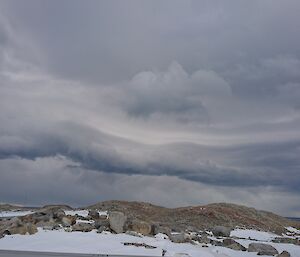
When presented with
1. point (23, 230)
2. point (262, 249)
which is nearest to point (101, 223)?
point (23, 230)

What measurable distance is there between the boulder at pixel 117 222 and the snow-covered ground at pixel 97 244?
1512mm

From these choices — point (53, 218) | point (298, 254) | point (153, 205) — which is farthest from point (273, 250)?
point (153, 205)

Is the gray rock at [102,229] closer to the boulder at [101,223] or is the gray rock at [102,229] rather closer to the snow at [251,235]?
the boulder at [101,223]

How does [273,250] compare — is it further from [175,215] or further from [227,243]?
[175,215]

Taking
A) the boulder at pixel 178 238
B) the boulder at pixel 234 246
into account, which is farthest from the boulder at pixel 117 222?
the boulder at pixel 234 246

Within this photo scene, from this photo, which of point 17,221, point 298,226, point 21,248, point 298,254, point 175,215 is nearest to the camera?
point 21,248

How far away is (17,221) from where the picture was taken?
31.6 m

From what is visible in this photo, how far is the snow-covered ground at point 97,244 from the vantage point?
25453mm

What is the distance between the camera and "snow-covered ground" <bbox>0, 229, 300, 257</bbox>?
25453 millimetres

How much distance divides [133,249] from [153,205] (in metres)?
46.3

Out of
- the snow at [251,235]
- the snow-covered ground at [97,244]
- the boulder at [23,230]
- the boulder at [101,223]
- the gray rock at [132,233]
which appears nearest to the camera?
the snow-covered ground at [97,244]

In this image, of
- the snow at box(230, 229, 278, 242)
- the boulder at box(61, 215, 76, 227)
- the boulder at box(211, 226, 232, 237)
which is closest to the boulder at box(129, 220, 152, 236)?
the boulder at box(61, 215, 76, 227)

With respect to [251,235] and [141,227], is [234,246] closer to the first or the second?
[141,227]

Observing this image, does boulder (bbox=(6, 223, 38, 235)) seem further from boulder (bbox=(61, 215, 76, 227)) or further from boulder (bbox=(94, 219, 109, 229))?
boulder (bbox=(94, 219, 109, 229))
